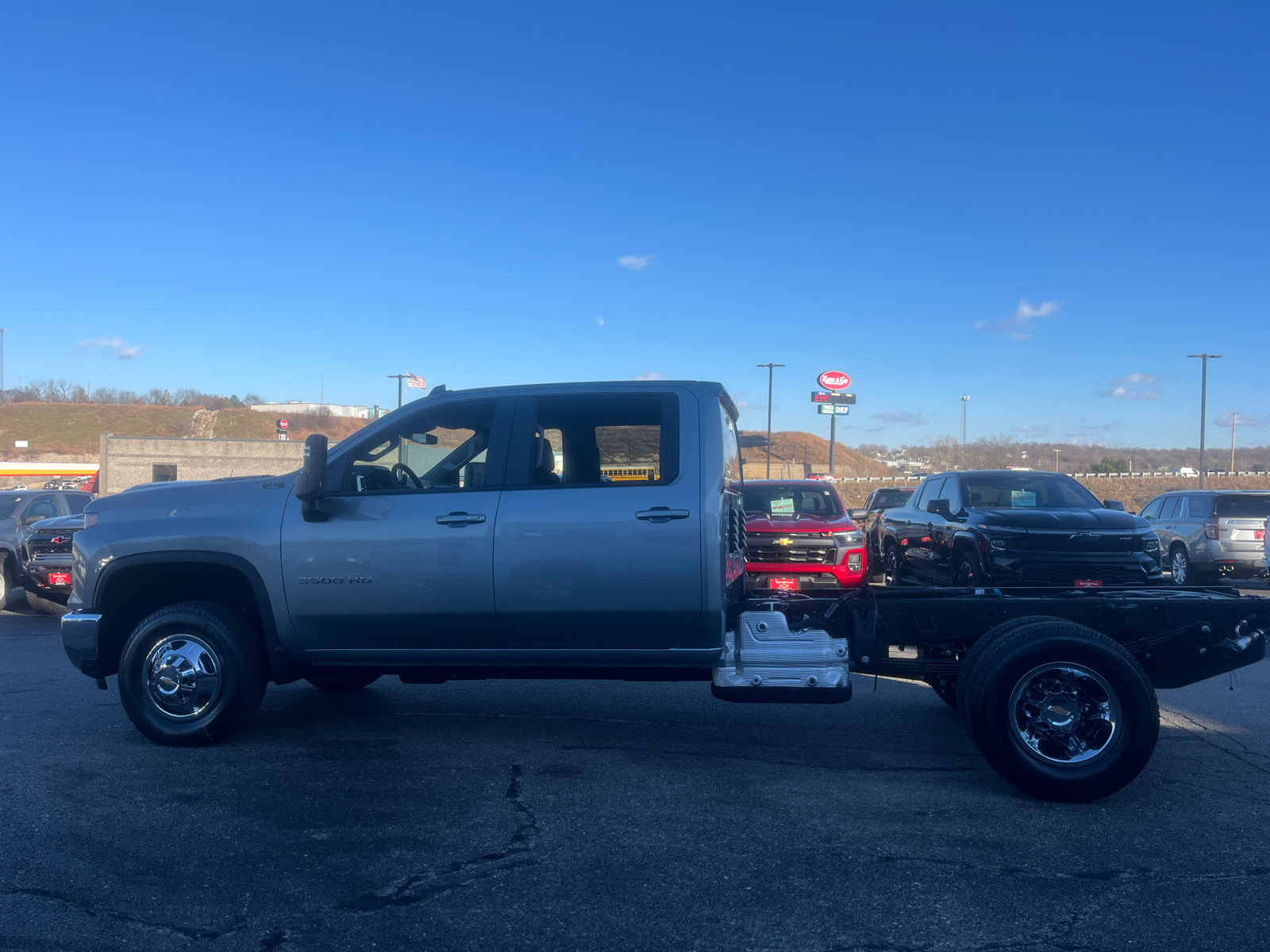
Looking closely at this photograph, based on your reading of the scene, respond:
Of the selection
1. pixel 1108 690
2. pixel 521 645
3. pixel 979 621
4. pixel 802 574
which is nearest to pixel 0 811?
pixel 521 645

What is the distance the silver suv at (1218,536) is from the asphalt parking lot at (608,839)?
9.67 m

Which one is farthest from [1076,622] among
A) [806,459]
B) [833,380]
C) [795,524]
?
[806,459]

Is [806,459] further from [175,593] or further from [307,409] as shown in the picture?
[175,593]

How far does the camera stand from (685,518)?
15.8ft

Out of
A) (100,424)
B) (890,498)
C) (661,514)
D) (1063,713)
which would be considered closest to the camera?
(1063,713)

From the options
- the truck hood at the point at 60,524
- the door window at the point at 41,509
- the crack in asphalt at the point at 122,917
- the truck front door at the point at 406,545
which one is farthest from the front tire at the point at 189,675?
the door window at the point at 41,509

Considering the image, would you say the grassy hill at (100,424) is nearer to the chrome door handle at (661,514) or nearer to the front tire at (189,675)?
the front tire at (189,675)

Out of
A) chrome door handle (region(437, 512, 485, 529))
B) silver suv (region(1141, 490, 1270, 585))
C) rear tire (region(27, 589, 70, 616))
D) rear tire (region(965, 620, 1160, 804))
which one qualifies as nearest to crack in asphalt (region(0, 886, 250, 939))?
chrome door handle (region(437, 512, 485, 529))

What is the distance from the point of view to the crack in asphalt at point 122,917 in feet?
10.2

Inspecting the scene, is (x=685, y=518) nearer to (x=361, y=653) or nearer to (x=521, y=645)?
(x=521, y=645)

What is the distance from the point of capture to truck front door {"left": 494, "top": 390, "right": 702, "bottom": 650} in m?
4.80

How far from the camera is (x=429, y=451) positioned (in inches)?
209

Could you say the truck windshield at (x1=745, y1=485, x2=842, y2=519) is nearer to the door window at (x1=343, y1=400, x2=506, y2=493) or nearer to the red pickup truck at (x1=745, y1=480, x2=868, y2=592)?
the red pickup truck at (x1=745, y1=480, x2=868, y2=592)

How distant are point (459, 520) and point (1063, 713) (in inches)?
129
